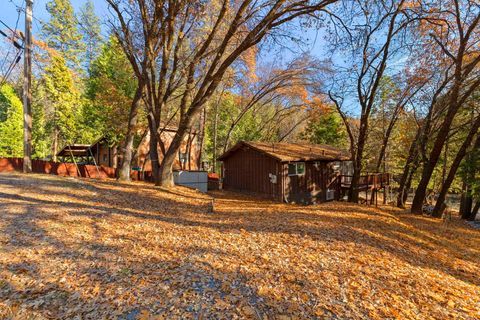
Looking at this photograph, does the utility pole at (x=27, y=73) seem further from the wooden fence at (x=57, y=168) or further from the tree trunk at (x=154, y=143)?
the tree trunk at (x=154, y=143)

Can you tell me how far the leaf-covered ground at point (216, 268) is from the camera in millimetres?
2727

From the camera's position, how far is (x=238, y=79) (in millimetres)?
19156

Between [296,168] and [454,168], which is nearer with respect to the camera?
[454,168]

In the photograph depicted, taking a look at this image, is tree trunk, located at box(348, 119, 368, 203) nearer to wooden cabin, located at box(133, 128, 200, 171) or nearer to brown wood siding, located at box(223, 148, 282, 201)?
brown wood siding, located at box(223, 148, 282, 201)

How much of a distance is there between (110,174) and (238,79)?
12266mm

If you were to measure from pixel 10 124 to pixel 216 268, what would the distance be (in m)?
28.5

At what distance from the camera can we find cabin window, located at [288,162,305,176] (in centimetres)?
1466

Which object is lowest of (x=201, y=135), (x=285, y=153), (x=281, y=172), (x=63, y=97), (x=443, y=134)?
(x=281, y=172)

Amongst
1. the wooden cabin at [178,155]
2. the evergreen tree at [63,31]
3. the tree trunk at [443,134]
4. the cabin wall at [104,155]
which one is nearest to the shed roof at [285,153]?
the wooden cabin at [178,155]

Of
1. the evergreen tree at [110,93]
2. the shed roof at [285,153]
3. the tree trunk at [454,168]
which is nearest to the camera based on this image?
the tree trunk at [454,168]

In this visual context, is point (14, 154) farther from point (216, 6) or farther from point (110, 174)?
point (216, 6)

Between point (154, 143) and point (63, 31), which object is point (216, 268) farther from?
point (63, 31)

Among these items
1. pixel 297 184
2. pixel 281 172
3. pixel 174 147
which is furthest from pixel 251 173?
pixel 174 147

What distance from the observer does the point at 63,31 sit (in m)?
23.1
